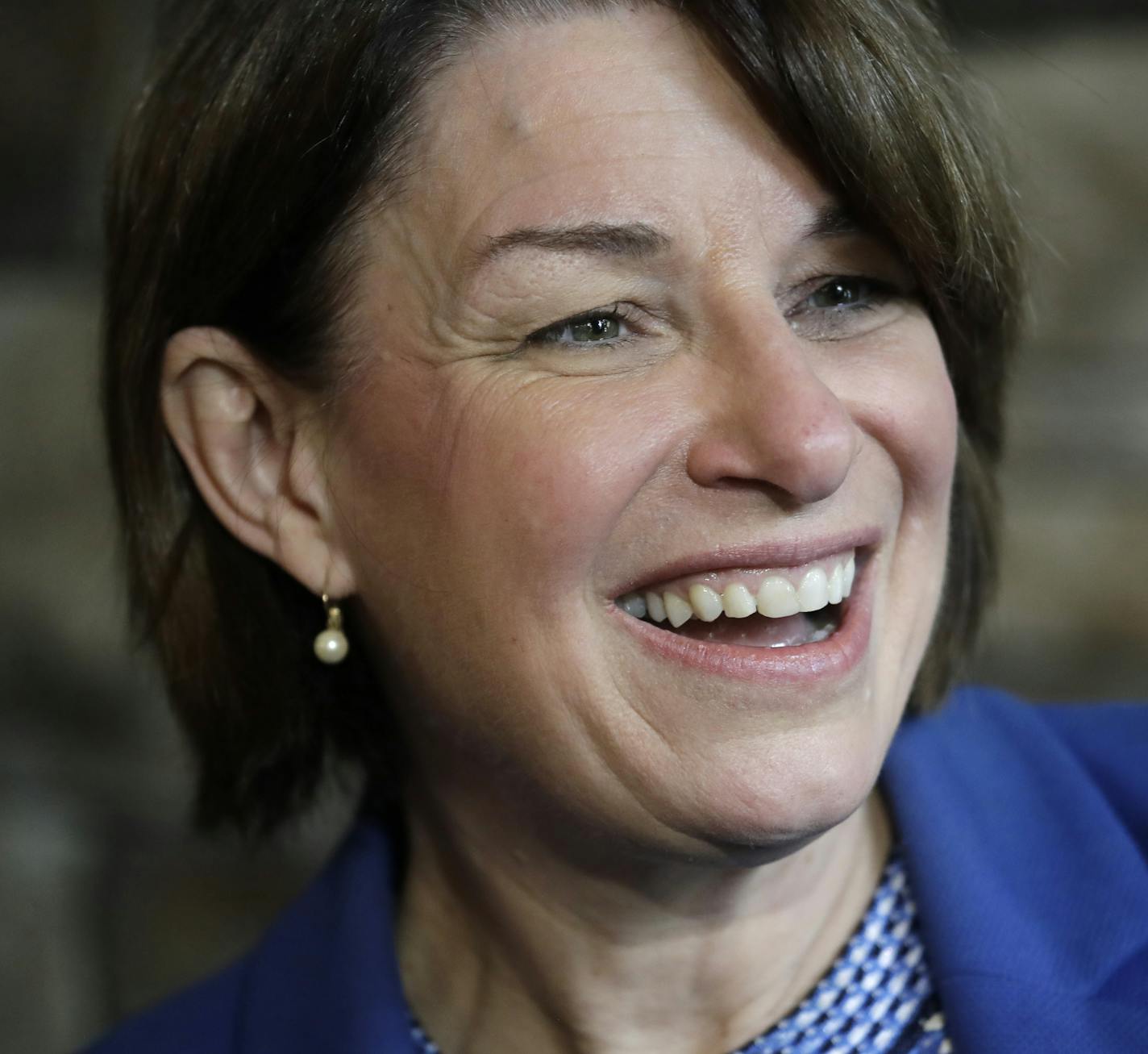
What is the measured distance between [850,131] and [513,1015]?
3.20 ft

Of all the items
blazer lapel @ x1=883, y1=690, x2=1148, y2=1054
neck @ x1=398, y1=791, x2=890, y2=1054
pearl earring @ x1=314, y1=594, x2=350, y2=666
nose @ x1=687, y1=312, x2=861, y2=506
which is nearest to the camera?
nose @ x1=687, y1=312, x2=861, y2=506

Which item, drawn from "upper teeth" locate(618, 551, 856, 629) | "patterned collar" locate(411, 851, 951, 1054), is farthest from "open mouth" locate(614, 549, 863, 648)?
"patterned collar" locate(411, 851, 951, 1054)

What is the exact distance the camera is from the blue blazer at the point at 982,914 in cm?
142

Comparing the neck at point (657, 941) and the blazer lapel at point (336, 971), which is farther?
the blazer lapel at point (336, 971)

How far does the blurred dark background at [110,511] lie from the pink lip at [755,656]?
4.34ft

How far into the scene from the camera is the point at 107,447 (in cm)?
182

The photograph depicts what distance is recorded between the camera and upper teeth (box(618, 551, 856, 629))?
136 cm

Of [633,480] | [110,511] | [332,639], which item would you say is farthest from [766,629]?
[110,511]

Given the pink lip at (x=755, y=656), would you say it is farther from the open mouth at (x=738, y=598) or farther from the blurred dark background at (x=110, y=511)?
the blurred dark background at (x=110, y=511)

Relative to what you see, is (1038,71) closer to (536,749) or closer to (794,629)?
(794,629)

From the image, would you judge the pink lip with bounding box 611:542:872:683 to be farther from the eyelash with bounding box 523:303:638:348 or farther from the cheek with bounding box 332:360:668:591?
the eyelash with bounding box 523:303:638:348

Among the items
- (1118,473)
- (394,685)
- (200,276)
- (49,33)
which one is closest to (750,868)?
(394,685)

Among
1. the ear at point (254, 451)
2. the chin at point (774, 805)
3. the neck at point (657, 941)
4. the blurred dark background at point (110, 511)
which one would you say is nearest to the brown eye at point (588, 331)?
the ear at point (254, 451)

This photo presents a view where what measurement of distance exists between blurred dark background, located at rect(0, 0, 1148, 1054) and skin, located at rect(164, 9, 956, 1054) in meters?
1.25
